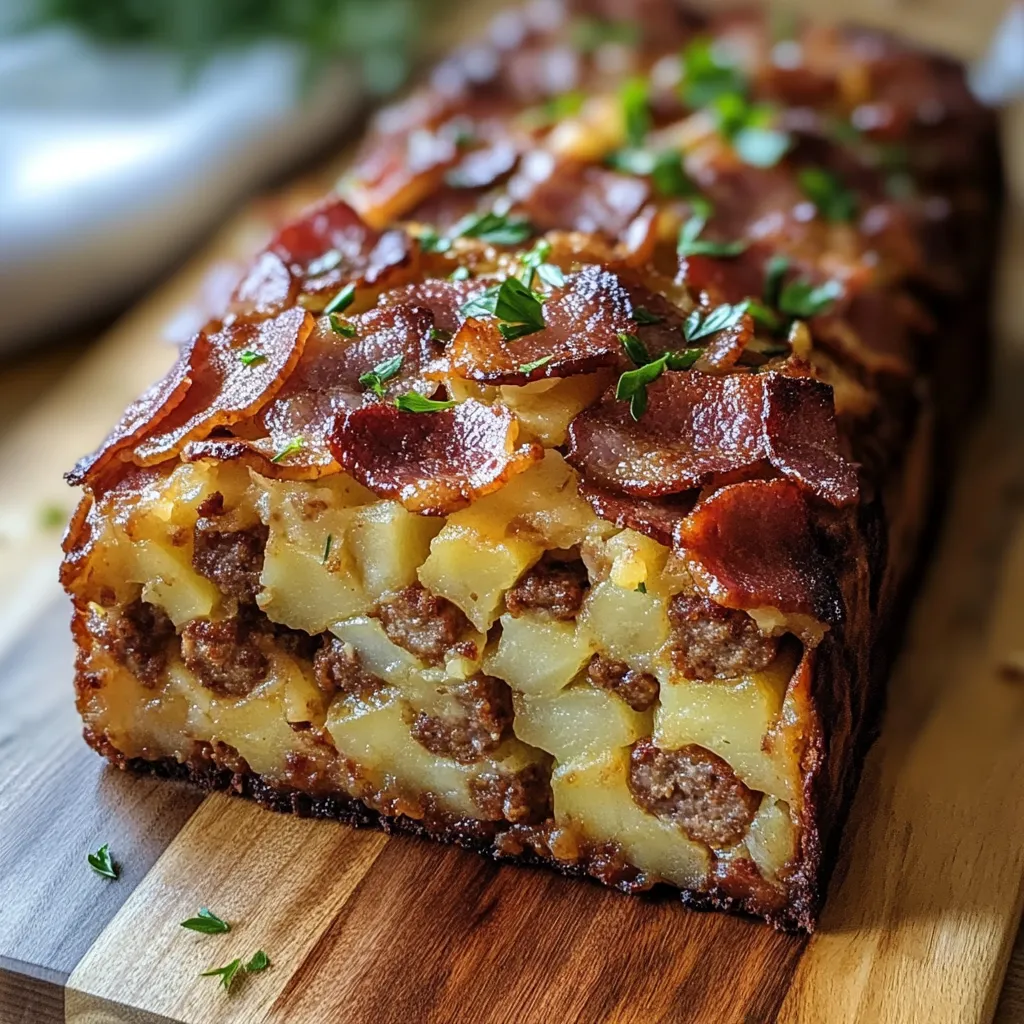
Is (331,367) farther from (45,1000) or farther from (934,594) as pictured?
(934,594)

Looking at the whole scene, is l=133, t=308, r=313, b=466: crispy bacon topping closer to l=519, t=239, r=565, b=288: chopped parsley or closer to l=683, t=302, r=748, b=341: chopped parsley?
l=519, t=239, r=565, b=288: chopped parsley

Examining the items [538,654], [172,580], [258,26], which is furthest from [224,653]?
[258,26]

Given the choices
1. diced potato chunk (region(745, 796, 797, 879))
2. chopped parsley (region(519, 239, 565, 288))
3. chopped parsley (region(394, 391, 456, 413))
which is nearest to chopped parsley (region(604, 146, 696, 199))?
chopped parsley (region(519, 239, 565, 288))

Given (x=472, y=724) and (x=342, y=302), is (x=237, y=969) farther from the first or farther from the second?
(x=342, y=302)

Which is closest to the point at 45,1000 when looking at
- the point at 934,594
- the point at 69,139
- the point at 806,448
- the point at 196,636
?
the point at 196,636

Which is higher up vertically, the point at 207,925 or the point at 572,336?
the point at 572,336

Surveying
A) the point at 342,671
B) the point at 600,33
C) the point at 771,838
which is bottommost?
the point at 771,838

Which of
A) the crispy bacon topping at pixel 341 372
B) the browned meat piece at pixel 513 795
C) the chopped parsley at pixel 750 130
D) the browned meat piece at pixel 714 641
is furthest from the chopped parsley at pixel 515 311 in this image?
the chopped parsley at pixel 750 130

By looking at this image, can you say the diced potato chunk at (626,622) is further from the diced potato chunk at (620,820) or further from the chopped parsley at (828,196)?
the chopped parsley at (828,196)
